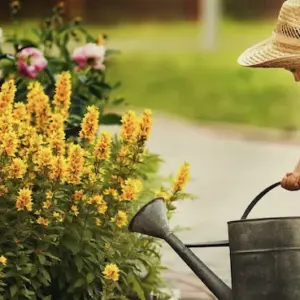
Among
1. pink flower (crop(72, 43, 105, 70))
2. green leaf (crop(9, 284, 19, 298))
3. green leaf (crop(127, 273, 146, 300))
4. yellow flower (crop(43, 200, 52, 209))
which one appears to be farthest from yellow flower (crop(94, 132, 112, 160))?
pink flower (crop(72, 43, 105, 70))

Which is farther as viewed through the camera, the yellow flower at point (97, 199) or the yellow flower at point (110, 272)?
the yellow flower at point (97, 199)

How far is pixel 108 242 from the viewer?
4.14m

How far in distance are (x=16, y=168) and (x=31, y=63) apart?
146 centimetres

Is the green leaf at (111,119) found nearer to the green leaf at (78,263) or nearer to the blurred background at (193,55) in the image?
the green leaf at (78,263)

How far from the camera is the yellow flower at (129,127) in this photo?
13.4 feet

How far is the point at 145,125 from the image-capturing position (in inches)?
159

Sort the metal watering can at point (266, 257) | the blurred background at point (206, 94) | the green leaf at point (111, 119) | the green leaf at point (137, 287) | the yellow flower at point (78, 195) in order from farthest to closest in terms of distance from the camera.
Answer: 1. the blurred background at point (206, 94)
2. the green leaf at point (111, 119)
3. the green leaf at point (137, 287)
4. the yellow flower at point (78, 195)
5. the metal watering can at point (266, 257)

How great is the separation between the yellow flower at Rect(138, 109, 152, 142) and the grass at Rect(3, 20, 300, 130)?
9521 millimetres

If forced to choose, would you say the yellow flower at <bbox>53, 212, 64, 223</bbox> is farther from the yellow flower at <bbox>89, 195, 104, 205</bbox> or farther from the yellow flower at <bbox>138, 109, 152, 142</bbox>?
the yellow flower at <bbox>138, 109, 152, 142</bbox>

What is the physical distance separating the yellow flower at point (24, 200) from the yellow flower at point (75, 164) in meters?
0.16

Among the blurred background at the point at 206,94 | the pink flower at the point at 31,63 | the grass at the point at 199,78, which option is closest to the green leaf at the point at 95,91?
the pink flower at the point at 31,63

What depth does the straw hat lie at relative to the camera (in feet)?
12.9

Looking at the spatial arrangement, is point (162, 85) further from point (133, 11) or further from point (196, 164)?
point (196, 164)

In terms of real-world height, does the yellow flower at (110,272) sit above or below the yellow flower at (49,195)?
below
